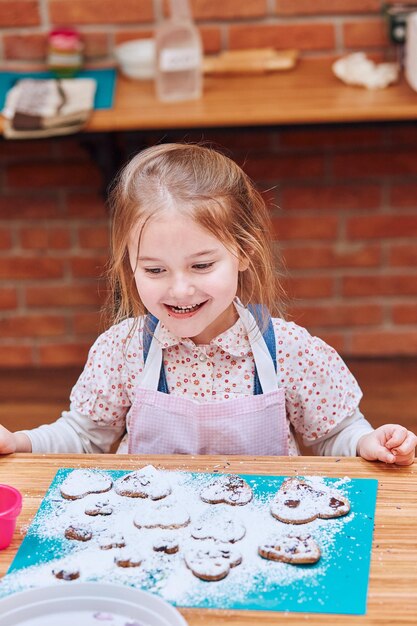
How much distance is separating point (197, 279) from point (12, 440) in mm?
333

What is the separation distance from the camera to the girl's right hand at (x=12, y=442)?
4.26ft

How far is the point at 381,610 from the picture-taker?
972 mm

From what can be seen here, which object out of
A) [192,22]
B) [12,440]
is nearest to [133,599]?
[12,440]

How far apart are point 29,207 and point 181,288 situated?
1.74 m

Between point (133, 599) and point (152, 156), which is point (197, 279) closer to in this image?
point (152, 156)

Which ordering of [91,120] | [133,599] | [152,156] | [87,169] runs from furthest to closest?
[87,169], [91,120], [152,156], [133,599]

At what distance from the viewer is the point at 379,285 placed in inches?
118

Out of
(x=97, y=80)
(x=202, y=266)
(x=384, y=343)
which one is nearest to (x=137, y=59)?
(x=97, y=80)

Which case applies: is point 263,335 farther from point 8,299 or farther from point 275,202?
point 8,299

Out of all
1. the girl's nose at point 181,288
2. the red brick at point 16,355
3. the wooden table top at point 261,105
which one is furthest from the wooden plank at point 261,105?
the girl's nose at point 181,288

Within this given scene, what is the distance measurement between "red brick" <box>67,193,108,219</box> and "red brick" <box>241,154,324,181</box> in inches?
17.5

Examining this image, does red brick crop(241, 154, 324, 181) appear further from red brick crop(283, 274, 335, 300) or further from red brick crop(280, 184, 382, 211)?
red brick crop(283, 274, 335, 300)

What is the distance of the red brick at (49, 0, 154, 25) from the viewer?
8.79ft

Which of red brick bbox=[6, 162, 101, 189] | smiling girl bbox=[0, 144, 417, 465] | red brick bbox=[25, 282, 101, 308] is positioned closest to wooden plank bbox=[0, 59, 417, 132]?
red brick bbox=[6, 162, 101, 189]
